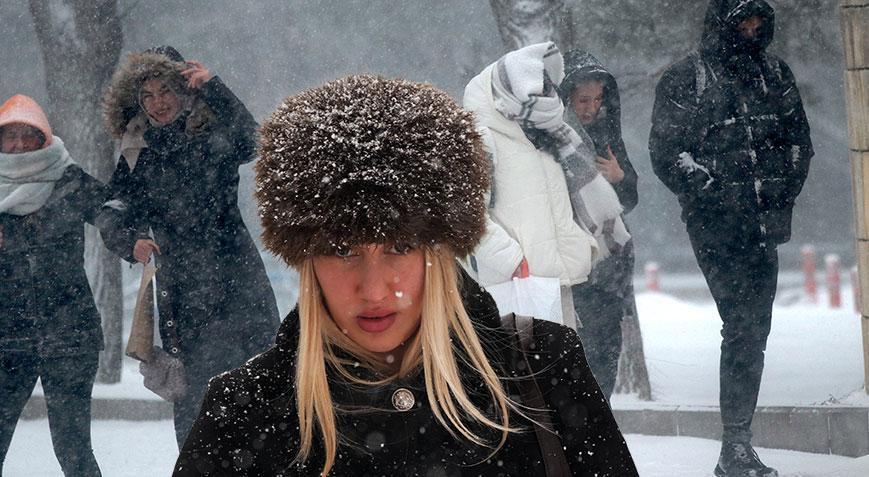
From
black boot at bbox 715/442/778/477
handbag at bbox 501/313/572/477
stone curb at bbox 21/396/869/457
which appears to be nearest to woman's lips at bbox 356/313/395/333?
handbag at bbox 501/313/572/477

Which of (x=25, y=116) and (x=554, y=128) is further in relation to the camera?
(x=25, y=116)

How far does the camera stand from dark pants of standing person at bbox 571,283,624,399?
5.21 meters

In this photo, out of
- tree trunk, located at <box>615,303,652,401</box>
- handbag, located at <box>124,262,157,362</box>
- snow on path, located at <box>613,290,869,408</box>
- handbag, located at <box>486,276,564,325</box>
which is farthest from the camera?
tree trunk, located at <box>615,303,652,401</box>

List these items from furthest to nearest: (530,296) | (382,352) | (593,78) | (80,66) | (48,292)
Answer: (80,66), (593,78), (48,292), (530,296), (382,352)

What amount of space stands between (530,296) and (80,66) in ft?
14.7

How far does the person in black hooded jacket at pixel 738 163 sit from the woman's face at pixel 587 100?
277 millimetres

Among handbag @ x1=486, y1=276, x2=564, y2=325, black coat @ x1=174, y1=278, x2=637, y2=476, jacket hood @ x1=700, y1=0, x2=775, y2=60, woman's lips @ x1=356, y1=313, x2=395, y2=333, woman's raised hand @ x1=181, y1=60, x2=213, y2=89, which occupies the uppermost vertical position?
jacket hood @ x1=700, y1=0, x2=775, y2=60

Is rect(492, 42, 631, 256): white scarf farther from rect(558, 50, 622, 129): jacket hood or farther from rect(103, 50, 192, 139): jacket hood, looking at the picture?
rect(103, 50, 192, 139): jacket hood

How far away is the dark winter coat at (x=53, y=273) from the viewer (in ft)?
16.7

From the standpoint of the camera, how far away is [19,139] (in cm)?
519

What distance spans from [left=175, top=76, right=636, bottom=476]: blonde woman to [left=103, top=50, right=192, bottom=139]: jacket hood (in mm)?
3105

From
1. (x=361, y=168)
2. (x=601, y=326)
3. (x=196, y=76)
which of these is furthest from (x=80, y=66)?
(x=361, y=168)

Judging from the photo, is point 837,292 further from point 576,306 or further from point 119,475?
point 119,475

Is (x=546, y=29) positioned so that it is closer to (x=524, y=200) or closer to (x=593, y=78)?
(x=593, y=78)
